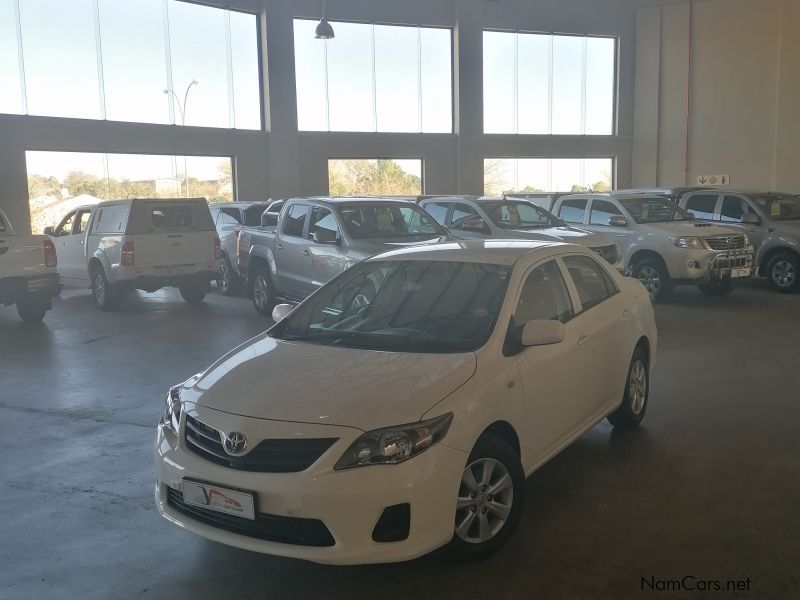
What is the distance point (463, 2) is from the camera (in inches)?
969

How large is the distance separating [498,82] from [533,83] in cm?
138

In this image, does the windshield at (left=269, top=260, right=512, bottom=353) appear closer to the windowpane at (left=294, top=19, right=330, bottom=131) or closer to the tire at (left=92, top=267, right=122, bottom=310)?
the tire at (left=92, top=267, right=122, bottom=310)

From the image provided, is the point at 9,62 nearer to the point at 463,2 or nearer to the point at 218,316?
the point at 218,316

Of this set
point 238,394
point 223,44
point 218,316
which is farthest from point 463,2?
point 238,394

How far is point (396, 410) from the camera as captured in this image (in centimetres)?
368

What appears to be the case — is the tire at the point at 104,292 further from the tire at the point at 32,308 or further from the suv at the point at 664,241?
the suv at the point at 664,241

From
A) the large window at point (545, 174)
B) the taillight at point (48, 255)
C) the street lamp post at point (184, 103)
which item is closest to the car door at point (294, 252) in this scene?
the taillight at point (48, 255)

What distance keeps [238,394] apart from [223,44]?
20447mm

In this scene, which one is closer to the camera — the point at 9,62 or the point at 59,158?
the point at 9,62

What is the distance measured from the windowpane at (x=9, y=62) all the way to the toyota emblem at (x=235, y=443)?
56.4ft

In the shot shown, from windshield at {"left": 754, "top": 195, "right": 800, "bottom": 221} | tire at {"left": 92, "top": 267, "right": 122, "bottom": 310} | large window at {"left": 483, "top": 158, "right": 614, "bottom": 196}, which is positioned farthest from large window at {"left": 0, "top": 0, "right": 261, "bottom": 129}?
windshield at {"left": 754, "top": 195, "right": 800, "bottom": 221}

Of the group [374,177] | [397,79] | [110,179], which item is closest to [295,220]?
[110,179]

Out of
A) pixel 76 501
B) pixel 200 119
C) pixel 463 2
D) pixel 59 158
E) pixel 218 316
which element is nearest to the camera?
Result: pixel 76 501

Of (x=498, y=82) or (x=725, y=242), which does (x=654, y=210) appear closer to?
(x=725, y=242)
